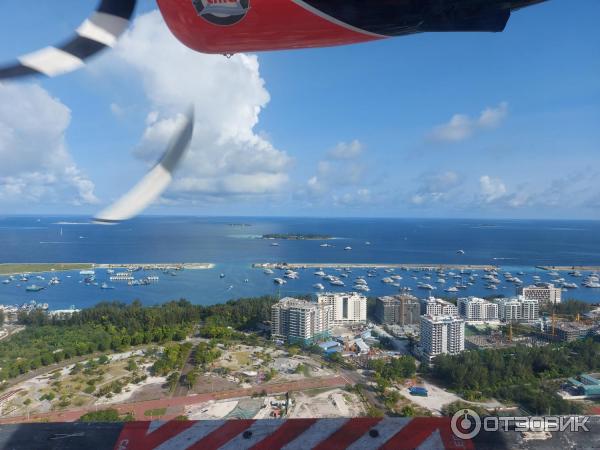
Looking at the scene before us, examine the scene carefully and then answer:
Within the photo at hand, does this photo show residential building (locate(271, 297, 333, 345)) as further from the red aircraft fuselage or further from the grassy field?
the grassy field

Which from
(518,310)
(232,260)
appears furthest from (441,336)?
(232,260)

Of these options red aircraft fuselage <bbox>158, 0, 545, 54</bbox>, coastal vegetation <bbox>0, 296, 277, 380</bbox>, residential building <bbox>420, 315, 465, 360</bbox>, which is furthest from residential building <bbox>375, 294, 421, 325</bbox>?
red aircraft fuselage <bbox>158, 0, 545, 54</bbox>

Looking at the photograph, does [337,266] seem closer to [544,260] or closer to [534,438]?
Result: [544,260]

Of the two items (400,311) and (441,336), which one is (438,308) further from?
(441,336)

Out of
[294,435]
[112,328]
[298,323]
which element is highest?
[294,435]

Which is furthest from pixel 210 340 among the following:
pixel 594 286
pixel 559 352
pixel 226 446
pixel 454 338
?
pixel 594 286

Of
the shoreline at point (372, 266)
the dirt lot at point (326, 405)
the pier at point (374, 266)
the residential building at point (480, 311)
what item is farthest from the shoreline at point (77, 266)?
the dirt lot at point (326, 405)

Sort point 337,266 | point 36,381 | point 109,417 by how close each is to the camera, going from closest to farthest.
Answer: point 109,417
point 36,381
point 337,266
